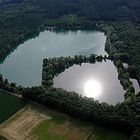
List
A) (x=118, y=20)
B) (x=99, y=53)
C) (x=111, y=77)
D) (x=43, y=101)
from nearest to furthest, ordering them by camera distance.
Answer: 1. (x=43, y=101)
2. (x=111, y=77)
3. (x=99, y=53)
4. (x=118, y=20)

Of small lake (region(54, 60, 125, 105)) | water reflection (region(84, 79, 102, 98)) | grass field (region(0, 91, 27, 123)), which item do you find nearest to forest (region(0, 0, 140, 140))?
grass field (region(0, 91, 27, 123))

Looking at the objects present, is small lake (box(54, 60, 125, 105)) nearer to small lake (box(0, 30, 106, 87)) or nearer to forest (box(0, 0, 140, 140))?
forest (box(0, 0, 140, 140))

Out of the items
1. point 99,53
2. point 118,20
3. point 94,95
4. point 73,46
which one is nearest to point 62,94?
point 94,95

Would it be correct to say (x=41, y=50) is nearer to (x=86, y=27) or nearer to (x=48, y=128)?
(x=86, y=27)

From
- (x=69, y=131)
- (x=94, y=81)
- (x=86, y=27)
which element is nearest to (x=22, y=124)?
(x=69, y=131)

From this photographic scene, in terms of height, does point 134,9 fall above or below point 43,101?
above

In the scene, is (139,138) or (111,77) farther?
(111,77)

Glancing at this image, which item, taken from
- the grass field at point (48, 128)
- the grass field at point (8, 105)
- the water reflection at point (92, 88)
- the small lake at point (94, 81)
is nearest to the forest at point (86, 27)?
the grass field at point (48, 128)

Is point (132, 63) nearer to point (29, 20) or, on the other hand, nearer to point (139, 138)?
point (139, 138)
